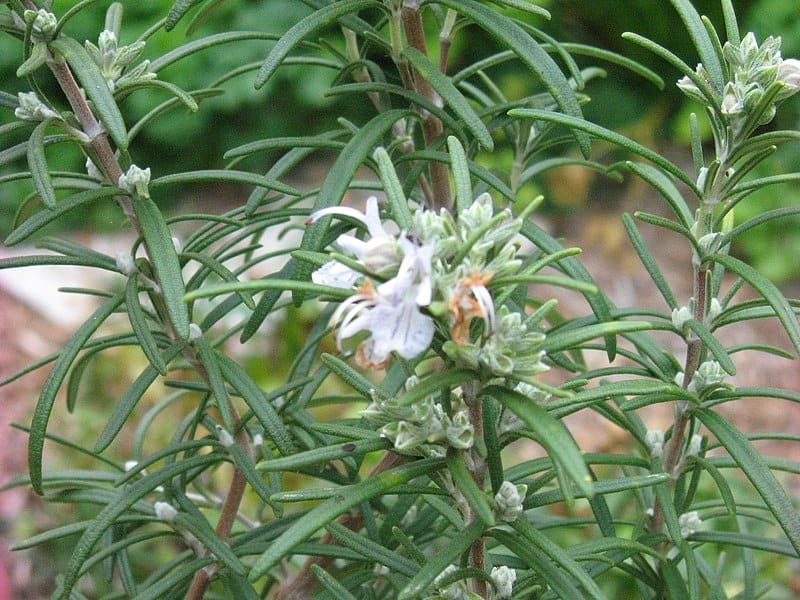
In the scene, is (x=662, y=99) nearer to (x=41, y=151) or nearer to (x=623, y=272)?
(x=623, y=272)

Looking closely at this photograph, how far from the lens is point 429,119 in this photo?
113 cm

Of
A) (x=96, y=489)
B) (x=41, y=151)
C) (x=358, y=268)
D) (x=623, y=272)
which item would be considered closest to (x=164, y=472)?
(x=96, y=489)

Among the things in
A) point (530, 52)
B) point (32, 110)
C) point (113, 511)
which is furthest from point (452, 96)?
point (113, 511)

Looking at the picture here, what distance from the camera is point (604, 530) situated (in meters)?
1.05

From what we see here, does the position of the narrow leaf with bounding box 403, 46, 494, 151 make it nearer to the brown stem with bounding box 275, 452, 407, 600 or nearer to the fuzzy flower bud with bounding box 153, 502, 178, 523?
the brown stem with bounding box 275, 452, 407, 600

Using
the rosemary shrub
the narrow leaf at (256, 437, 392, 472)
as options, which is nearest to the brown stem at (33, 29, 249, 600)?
the rosemary shrub

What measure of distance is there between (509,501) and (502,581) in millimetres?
116

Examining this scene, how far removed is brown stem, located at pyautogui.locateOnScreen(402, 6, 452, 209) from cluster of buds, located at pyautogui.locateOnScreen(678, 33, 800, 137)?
1.02 ft

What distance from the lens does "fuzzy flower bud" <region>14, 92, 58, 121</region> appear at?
→ 97 centimetres

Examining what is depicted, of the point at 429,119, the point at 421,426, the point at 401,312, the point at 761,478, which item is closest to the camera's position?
the point at 401,312

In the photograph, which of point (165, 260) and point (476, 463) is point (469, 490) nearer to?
point (476, 463)

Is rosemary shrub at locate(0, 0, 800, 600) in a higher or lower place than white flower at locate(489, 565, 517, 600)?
higher

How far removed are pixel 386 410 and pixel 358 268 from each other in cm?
14

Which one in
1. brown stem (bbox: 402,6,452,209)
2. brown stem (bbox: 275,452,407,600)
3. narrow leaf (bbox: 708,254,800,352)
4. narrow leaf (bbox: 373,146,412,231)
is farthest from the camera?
brown stem (bbox: 275,452,407,600)
